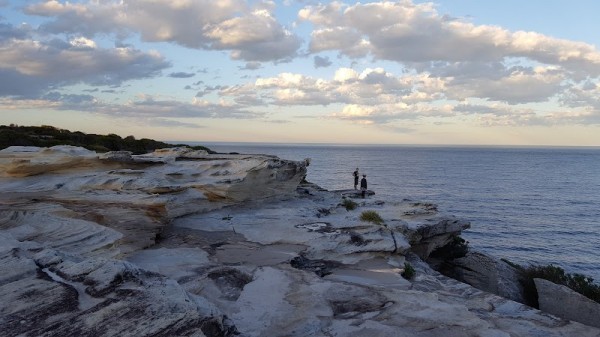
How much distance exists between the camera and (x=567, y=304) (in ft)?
67.1

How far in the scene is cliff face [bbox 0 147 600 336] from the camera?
30.1 ft

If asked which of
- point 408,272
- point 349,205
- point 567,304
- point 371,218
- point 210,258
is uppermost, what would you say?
point 371,218

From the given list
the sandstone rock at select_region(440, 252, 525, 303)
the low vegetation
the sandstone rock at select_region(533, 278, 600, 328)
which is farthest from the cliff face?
the low vegetation

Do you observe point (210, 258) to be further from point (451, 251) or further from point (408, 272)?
point (451, 251)

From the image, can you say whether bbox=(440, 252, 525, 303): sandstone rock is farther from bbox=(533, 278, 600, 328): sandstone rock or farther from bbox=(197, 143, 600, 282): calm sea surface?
bbox=(197, 143, 600, 282): calm sea surface

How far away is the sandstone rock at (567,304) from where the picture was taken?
19562 mm

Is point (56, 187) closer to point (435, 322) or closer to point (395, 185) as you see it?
point (435, 322)

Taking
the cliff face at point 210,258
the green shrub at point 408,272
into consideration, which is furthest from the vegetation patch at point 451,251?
the green shrub at point 408,272

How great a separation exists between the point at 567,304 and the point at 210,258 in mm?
14996

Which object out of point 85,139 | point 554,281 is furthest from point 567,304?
point 85,139

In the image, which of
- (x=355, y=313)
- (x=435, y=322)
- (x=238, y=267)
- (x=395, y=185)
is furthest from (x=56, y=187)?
(x=395, y=185)

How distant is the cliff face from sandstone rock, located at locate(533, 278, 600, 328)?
221 inches

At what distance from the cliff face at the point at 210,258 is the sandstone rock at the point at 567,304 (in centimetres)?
560

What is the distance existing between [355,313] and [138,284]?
18.5 feet
